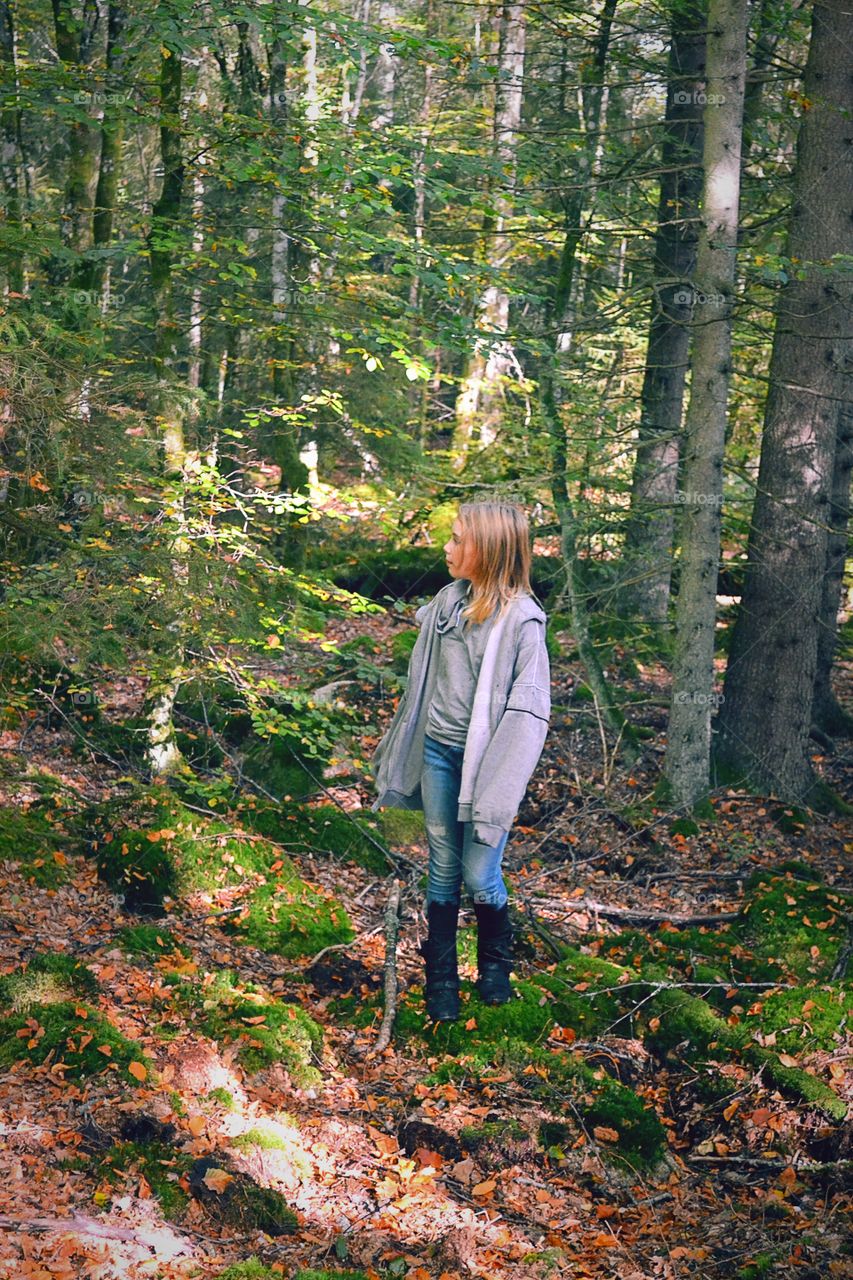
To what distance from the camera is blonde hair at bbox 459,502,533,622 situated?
450 cm

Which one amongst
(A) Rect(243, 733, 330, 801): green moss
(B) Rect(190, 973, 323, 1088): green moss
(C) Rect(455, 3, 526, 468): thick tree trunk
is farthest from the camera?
(C) Rect(455, 3, 526, 468): thick tree trunk

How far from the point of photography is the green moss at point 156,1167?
3738 millimetres

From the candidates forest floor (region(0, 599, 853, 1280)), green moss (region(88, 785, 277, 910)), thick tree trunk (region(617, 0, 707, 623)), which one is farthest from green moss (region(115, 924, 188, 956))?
thick tree trunk (region(617, 0, 707, 623))

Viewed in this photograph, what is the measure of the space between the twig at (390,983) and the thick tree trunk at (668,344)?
4.98m

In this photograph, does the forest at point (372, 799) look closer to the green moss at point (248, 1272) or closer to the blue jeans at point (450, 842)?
the green moss at point (248, 1272)

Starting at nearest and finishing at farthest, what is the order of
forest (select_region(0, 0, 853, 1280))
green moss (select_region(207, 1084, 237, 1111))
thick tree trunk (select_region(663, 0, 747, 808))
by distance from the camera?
1. forest (select_region(0, 0, 853, 1280))
2. green moss (select_region(207, 1084, 237, 1111))
3. thick tree trunk (select_region(663, 0, 747, 808))

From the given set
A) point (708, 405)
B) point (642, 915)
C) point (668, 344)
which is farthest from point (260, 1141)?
point (668, 344)

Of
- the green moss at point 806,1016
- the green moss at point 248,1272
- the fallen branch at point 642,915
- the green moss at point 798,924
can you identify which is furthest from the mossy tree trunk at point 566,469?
the green moss at point 248,1272

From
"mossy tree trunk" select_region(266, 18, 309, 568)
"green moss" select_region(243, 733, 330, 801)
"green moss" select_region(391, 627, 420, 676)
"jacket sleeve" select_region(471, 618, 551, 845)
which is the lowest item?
"green moss" select_region(243, 733, 330, 801)

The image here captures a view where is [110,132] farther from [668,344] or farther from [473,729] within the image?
[668,344]

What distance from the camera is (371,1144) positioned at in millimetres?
4402

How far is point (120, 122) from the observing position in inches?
310

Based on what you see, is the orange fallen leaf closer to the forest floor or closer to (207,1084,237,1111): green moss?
the forest floor

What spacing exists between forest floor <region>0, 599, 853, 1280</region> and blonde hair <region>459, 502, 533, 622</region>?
2039 millimetres
